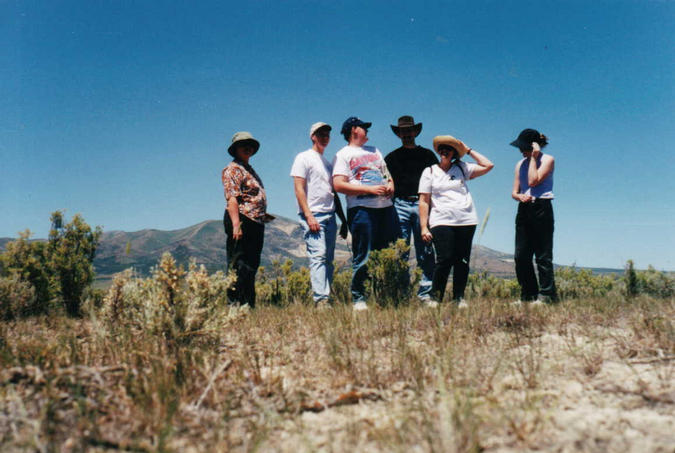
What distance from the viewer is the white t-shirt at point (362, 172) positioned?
4309mm

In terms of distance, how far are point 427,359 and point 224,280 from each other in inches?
61.3

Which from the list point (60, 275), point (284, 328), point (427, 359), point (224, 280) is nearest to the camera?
point (427, 359)

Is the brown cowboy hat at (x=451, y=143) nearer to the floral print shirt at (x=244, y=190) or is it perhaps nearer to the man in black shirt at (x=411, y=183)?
the man in black shirt at (x=411, y=183)

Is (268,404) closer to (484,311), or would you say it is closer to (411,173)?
(484,311)

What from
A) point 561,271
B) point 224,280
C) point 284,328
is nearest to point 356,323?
point 284,328

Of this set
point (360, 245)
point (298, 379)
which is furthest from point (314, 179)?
point (298, 379)

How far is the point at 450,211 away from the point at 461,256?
56cm

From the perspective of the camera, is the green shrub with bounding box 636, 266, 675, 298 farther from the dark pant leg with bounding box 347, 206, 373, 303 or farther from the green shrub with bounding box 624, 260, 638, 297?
the dark pant leg with bounding box 347, 206, 373, 303

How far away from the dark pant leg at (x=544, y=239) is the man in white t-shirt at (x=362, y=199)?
176cm

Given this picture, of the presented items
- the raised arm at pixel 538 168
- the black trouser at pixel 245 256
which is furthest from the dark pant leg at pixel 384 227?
the raised arm at pixel 538 168

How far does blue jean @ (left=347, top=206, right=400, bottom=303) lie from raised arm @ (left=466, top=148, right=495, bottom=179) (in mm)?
1124

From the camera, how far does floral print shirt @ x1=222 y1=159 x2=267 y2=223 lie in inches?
179

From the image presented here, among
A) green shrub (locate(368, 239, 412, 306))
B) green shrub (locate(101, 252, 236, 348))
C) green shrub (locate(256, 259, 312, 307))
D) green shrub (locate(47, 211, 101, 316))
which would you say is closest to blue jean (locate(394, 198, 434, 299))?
green shrub (locate(368, 239, 412, 306))

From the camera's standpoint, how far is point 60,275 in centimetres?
551
